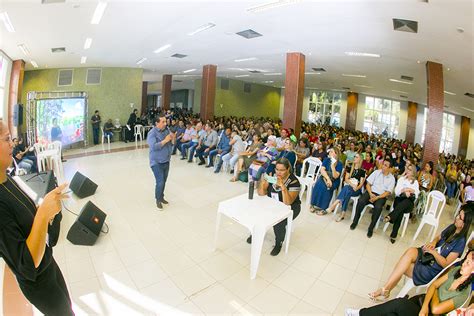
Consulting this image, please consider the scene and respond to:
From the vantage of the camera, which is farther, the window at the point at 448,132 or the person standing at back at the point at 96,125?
the window at the point at 448,132

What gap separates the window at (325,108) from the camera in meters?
19.7

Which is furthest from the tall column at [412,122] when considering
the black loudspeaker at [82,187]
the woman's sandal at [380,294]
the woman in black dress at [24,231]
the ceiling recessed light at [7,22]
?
the ceiling recessed light at [7,22]

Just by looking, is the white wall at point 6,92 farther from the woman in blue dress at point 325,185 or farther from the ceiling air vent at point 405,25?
the ceiling air vent at point 405,25

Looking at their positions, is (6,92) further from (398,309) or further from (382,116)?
(382,116)

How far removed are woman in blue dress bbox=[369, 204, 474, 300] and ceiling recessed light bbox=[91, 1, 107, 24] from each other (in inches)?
225

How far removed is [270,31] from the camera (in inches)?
221

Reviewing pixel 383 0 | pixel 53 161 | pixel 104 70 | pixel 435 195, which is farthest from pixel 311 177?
pixel 104 70

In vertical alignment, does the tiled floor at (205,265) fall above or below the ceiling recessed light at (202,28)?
below

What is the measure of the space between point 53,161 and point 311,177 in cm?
565

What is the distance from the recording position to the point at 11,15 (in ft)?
15.0

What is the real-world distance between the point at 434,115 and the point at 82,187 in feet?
27.1

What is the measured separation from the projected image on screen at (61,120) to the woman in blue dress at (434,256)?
7.39m

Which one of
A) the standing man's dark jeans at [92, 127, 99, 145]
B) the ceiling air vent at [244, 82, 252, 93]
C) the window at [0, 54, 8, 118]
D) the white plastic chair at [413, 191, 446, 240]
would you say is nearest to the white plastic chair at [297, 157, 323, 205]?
the white plastic chair at [413, 191, 446, 240]

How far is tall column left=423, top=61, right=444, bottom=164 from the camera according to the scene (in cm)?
616
